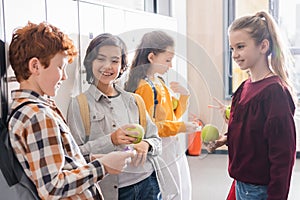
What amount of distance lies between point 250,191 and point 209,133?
244 mm

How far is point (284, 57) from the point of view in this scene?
1.49 meters

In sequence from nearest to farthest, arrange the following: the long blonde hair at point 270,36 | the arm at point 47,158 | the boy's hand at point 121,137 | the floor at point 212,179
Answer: the arm at point 47,158
the boy's hand at point 121,137
the long blonde hair at point 270,36
the floor at point 212,179

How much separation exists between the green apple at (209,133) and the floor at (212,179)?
1113 millimetres

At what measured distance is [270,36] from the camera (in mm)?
1505

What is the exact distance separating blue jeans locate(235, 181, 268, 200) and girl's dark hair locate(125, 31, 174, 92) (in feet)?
1.71

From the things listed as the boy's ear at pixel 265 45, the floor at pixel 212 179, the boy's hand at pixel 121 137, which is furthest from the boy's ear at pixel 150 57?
the floor at pixel 212 179

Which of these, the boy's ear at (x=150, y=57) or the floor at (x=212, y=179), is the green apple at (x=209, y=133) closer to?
the boy's ear at (x=150, y=57)

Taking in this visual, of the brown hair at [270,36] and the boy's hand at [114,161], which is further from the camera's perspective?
the brown hair at [270,36]

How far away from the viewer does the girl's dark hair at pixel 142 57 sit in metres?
1.33

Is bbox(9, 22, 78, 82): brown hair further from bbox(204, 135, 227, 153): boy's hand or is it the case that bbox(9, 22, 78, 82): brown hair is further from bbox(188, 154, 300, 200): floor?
bbox(188, 154, 300, 200): floor

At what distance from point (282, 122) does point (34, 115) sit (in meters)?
0.78

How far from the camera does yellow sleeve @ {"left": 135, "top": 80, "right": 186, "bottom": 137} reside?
1.35m

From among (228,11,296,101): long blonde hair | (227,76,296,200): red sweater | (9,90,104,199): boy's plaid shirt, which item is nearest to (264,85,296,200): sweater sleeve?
(227,76,296,200): red sweater

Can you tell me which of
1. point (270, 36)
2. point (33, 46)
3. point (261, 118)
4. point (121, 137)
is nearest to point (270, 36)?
point (270, 36)
